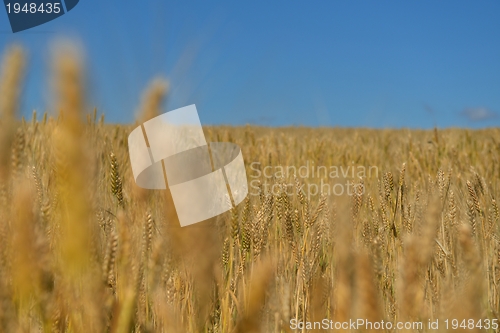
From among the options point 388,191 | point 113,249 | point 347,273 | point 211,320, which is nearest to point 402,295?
point 347,273

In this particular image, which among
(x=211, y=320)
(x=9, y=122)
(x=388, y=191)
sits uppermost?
(x=388, y=191)

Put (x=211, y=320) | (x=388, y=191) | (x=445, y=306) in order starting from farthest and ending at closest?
(x=388, y=191), (x=211, y=320), (x=445, y=306)

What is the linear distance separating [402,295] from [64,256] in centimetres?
30

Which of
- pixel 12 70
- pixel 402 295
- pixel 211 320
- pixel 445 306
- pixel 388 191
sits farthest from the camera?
pixel 388 191

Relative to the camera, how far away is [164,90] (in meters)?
0.67

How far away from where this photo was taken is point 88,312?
436mm

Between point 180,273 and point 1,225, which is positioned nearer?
point 1,225

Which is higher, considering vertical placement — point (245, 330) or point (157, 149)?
point (157, 149)

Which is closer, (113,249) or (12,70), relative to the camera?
(113,249)

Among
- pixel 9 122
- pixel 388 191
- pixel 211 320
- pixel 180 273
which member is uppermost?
pixel 388 191

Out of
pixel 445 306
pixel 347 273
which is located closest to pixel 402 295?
pixel 347 273

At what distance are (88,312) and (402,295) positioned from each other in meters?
0.29

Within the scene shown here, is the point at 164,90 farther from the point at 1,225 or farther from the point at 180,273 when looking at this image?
the point at 180,273

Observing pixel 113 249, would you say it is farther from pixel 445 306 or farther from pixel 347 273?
pixel 445 306
